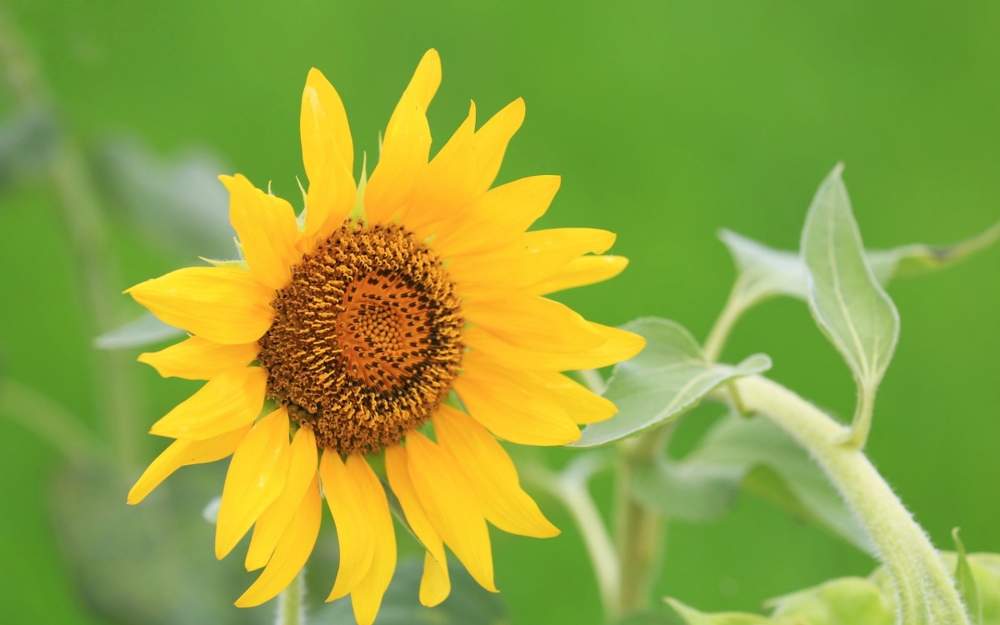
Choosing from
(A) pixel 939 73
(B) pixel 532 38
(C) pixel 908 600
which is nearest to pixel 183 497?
(C) pixel 908 600

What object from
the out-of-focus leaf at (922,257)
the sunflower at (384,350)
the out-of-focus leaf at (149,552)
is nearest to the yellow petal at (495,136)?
the sunflower at (384,350)

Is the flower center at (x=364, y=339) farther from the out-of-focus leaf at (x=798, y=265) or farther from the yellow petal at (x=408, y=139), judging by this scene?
the out-of-focus leaf at (x=798, y=265)

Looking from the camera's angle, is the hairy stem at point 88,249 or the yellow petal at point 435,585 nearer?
the yellow petal at point 435,585

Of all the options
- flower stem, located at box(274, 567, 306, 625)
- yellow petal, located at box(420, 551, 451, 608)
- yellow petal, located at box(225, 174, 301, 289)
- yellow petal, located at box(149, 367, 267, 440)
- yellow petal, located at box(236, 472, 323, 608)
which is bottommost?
flower stem, located at box(274, 567, 306, 625)

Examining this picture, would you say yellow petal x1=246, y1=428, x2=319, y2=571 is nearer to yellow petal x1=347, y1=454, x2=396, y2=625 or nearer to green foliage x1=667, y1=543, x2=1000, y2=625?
yellow petal x1=347, y1=454, x2=396, y2=625

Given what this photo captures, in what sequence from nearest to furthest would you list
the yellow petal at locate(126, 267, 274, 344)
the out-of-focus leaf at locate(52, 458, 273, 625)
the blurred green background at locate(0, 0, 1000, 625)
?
the yellow petal at locate(126, 267, 274, 344)
the out-of-focus leaf at locate(52, 458, 273, 625)
the blurred green background at locate(0, 0, 1000, 625)

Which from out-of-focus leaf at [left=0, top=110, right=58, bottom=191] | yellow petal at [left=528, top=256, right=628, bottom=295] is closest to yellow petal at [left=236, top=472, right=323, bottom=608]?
yellow petal at [left=528, top=256, right=628, bottom=295]

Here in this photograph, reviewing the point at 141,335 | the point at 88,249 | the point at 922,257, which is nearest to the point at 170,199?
the point at 88,249
